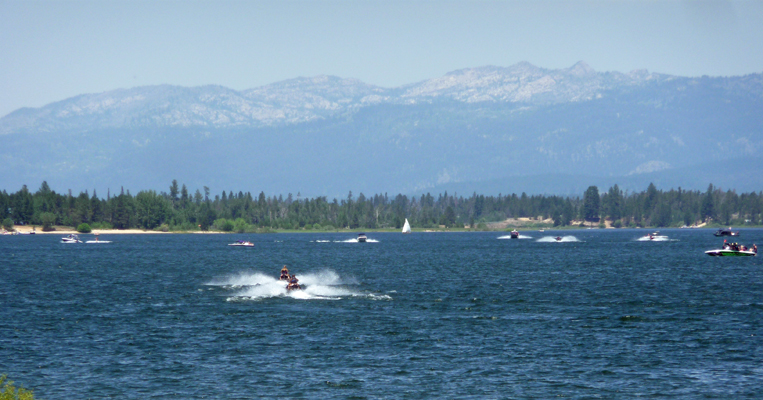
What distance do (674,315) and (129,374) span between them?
173 ft

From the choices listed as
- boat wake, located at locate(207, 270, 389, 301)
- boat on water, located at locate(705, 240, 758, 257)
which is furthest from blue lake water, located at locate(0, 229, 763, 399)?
boat on water, located at locate(705, 240, 758, 257)

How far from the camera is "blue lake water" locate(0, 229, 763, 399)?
160 feet

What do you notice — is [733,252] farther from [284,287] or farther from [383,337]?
[383,337]

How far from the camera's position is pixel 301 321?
73438mm

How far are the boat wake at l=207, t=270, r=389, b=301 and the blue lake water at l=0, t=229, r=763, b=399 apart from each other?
0.36 m

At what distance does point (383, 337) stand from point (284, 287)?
37.2m

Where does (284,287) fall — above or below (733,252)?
below

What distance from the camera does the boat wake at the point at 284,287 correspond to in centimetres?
9375

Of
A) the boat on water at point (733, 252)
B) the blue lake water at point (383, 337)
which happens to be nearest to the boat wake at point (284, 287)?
the blue lake water at point (383, 337)

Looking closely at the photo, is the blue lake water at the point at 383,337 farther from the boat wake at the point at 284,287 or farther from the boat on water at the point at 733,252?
the boat on water at the point at 733,252

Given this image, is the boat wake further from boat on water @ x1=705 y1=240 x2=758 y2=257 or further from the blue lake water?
boat on water @ x1=705 y1=240 x2=758 y2=257

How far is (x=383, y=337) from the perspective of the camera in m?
Answer: 64.9

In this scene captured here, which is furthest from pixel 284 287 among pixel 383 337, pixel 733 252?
pixel 733 252

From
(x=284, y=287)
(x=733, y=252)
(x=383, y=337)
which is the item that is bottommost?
(x=383, y=337)
